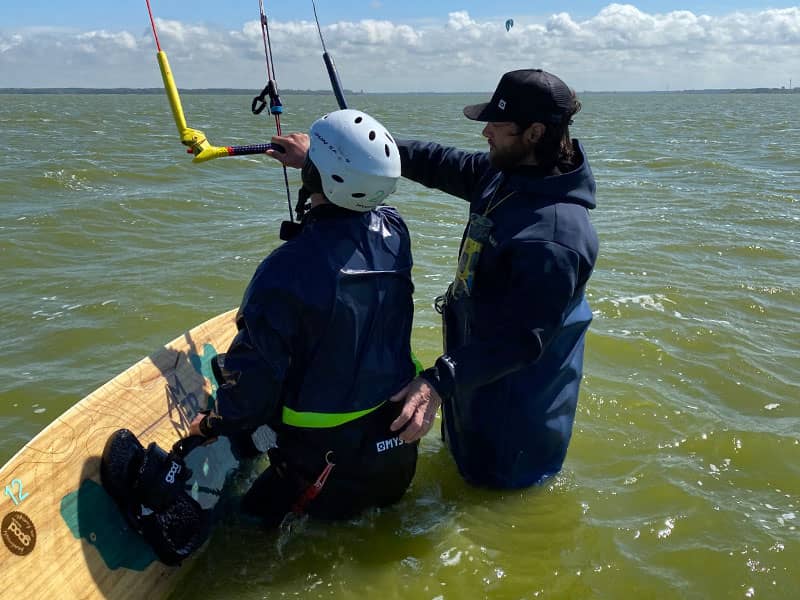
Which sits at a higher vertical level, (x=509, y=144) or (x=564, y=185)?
(x=509, y=144)

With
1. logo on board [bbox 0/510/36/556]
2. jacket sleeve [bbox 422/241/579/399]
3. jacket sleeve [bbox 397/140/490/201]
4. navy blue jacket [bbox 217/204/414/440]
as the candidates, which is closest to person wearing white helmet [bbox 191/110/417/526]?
navy blue jacket [bbox 217/204/414/440]

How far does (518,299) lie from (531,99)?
1.01 m

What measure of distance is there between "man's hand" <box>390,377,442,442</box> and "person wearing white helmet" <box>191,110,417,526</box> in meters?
0.20

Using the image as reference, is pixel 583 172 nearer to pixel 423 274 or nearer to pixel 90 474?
pixel 90 474

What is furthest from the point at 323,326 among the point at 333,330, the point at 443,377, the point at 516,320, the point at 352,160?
the point at 516,320

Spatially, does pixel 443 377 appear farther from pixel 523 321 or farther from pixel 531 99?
pixel 531 99

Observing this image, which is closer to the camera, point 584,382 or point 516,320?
point 516,320

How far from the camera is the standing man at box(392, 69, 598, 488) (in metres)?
3.48

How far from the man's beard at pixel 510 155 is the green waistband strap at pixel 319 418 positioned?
1447 mm

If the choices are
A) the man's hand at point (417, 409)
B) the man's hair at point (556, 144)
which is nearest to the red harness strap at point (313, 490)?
the man's hand at point (417, 409)

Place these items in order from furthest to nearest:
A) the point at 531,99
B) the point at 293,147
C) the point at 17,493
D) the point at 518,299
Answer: the point at 293,147, the point at 531,99, the point at 518,299, the point at 17,493

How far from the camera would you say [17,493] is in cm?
339

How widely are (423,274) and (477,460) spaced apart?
643 cm

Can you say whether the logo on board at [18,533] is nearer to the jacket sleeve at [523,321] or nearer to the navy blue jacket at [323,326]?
the navy blue jacket at [323,326]
